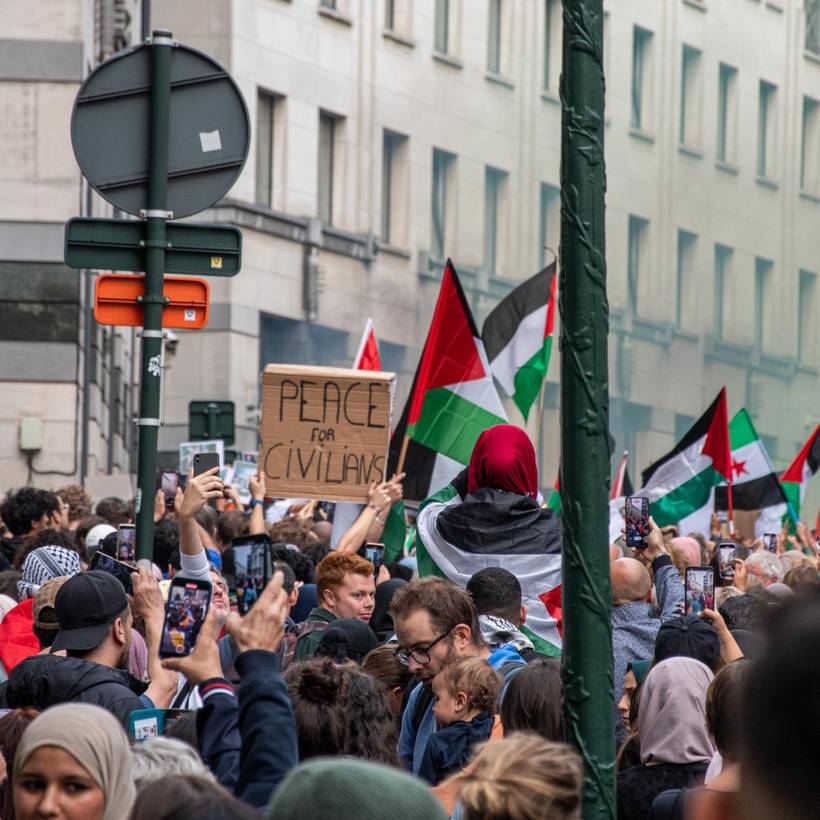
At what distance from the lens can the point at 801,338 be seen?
157ft

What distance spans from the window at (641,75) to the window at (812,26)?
6007mm

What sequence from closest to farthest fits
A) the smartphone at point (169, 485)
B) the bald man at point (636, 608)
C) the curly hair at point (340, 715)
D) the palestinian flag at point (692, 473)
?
the curly hair at point (340, 715)
the bald man at point (636, 608)
the smartphone at point (169, 485)
the palestinian flag at point (692, 473)

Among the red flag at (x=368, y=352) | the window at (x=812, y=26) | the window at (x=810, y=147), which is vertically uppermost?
the window at (x=812, y=26)

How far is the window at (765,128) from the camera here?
46.9m

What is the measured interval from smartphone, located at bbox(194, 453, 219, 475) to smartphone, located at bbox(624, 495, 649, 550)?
2.92 m

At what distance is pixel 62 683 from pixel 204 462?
3.31 ft

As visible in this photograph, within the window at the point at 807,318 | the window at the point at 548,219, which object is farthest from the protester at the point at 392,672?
the window at the point at 807,318

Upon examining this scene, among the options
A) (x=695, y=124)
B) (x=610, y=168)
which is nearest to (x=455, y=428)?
(x=610, y=168)

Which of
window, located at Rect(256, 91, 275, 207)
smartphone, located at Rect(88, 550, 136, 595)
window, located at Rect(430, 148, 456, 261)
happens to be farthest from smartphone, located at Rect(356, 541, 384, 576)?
window, located at Rect(430, 148, 456, 261)

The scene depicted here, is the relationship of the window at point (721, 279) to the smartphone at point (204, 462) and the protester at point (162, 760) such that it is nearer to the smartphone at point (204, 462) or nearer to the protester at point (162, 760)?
the smartphone at point (204, 462)

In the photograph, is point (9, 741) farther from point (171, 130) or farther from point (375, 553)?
point (375, 553)

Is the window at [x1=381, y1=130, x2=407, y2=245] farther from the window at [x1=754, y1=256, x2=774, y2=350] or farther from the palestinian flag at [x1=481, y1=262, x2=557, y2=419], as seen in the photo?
the palestinian flag at [x1=481, y1=262, x2=557, y2=419]

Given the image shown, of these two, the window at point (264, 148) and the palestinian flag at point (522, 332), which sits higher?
the window at point (264, 148)

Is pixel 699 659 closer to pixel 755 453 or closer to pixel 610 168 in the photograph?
pixel 755 453
